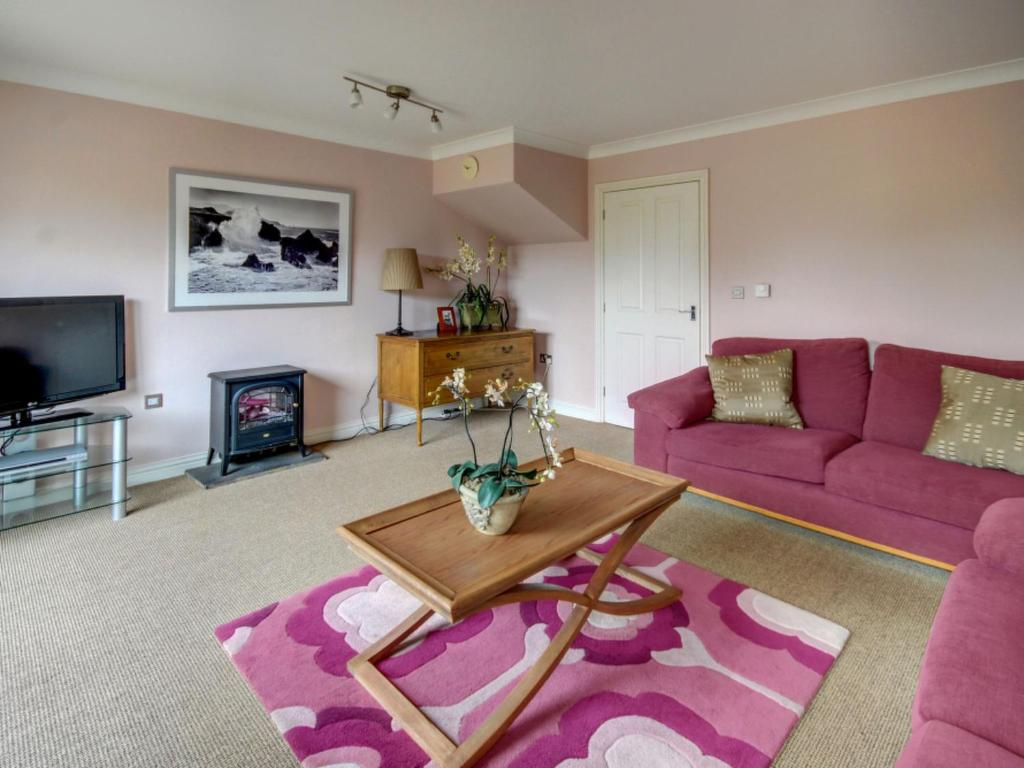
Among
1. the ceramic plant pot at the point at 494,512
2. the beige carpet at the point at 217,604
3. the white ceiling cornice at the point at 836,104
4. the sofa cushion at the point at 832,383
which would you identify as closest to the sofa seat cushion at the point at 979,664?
the beige carpet at the point at 217,604

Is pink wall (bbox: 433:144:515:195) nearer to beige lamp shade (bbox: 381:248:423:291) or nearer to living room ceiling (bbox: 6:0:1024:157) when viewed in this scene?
living room ceiling (bbox: 6:0:1024:157)

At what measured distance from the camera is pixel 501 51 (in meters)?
2.82

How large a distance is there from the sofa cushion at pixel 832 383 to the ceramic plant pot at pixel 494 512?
7.50 feet

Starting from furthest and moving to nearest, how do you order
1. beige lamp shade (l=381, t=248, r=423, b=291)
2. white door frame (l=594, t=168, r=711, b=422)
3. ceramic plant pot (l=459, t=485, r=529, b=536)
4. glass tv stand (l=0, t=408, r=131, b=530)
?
beige lamp shade (l=381, t=248, r=423, b=291) < white door frame (l=594, t=168, r=711, b=422) < glass tv stand (l=0, t=408, r=131, b=530) < ceramic plant pot (l=459, t=485, r=529, b=536)

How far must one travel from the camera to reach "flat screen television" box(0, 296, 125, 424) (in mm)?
2807

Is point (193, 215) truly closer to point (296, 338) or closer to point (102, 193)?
point (102, 193)

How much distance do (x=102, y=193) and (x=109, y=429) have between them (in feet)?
4.52

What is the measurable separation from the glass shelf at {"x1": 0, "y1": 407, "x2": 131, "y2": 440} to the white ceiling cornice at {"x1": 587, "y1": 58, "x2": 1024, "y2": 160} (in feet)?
12.9

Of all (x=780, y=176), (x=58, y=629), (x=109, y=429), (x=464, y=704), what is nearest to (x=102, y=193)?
(x=109, y=429)

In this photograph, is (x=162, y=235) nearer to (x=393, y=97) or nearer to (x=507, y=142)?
(x=393, y=97)

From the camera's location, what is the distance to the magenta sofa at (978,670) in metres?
1.07

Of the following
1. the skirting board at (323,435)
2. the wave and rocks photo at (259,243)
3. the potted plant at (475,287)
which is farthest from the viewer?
the potted plant at (475,287)

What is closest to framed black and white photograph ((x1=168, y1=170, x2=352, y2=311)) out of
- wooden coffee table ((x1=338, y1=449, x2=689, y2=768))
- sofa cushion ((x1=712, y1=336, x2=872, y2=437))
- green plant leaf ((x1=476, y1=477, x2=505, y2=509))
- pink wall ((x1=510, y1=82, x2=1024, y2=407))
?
pink wall ((x1=510, y1=82, x2=1024, y2=407))

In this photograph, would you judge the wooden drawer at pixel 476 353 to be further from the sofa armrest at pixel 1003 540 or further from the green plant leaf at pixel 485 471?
the sofa armrest at pixel 1003 540
